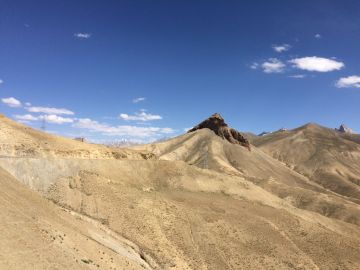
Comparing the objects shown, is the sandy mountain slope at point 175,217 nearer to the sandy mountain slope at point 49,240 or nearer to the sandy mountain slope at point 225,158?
the sandy mountain slope at point 49,240

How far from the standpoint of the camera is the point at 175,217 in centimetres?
5678

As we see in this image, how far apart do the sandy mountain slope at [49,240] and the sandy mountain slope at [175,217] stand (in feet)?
0.84

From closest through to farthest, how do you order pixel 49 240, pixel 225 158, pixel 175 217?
pixel 49 240, pixel 175 217, pixel 225 158

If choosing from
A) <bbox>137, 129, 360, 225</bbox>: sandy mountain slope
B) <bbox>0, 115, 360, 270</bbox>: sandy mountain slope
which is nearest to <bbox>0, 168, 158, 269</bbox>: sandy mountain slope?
<bbox>0, 115, 360, 270</bbox>: sandy mountain slope

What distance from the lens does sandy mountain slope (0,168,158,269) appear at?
28.8m

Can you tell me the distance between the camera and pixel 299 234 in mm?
63094

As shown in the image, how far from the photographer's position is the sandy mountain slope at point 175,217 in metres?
48.3

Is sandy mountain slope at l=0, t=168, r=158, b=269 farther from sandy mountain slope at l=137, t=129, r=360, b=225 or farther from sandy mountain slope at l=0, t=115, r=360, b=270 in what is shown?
sandy mountain slope at l=137, t=129, r=360, b=225

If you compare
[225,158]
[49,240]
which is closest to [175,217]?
[49,240]

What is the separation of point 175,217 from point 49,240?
2597 cm

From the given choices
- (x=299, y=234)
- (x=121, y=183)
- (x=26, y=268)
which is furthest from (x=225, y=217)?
(x=26, y=268)

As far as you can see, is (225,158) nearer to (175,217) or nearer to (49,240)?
(175,217)

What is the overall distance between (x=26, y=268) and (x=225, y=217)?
38.4 meters

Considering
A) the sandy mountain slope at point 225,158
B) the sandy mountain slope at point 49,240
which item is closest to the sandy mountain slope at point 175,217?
the sandy mountain slope at point 49,240
